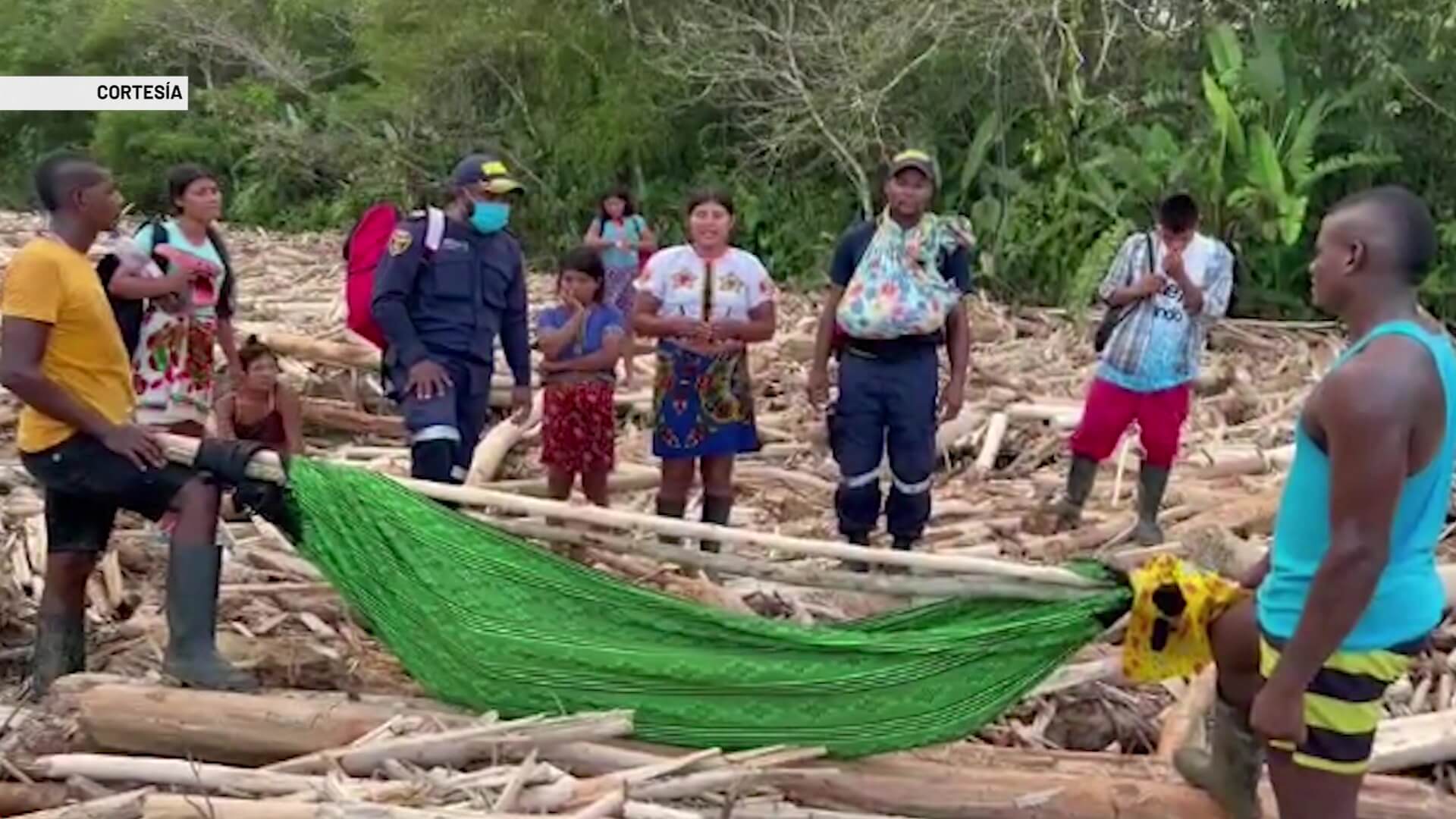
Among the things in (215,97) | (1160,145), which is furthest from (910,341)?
(215,97)

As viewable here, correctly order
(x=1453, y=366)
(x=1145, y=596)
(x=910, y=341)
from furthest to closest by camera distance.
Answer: (x=910, y=341), (x=1145, y=596), (x=1453, y=366)

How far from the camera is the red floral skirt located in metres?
6.99

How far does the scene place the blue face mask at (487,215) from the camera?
6348mm

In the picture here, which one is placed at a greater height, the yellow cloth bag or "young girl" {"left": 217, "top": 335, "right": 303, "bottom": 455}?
"young girl" {"left": 217, "top": 335, "right": 303, "bottom": 455}

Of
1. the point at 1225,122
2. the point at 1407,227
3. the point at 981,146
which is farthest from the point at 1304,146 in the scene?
the point at 1407,227

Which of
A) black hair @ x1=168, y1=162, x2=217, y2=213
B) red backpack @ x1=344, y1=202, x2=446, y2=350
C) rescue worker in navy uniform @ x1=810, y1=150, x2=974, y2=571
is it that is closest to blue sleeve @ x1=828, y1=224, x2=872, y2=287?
rescue worker in navy uniform @ x1=810, y1=150, x2=974, y2=571

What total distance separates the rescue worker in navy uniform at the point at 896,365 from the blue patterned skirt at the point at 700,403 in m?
0.35

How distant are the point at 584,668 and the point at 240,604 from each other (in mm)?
1742

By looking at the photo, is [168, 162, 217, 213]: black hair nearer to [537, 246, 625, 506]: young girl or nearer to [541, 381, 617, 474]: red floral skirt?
[537, 246, 625, 506]: young girl

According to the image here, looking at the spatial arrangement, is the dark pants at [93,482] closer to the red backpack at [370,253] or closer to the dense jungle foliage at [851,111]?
the red backpack at [370,253]

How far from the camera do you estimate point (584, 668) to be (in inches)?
174

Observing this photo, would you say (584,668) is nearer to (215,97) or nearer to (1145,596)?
(1145,596)

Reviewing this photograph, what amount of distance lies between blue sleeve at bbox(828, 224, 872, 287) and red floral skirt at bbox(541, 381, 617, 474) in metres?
1.11
